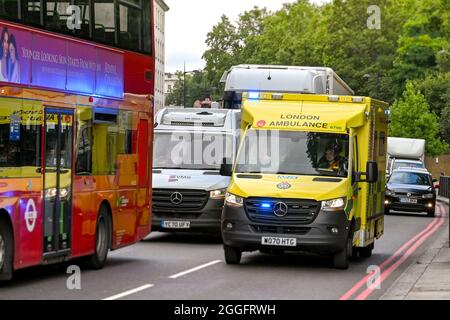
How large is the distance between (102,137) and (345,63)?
9177cm

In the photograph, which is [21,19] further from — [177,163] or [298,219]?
[177,163]

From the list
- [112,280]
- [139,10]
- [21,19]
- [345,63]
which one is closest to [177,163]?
[139,10]

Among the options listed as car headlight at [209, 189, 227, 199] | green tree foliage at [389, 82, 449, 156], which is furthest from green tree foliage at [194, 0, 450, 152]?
car headlight at [209, 189, 227, 199]

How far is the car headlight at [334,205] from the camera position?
1756 centimetres

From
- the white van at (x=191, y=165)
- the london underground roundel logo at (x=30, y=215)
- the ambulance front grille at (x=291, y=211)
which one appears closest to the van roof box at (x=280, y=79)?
the white van at (x=191, y=165)

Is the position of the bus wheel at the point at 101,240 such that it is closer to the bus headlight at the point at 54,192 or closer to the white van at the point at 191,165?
the bus headlight at the point at 54,192

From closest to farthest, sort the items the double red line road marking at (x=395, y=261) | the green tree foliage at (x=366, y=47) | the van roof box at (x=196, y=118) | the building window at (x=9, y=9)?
the building window at (x=9, y=9) < the double red line road marking at (x=395, y=261) < the van roof box at (x=196, y=118) < the green tree foliage at (x=366, y=47)

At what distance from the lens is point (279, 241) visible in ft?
57.4

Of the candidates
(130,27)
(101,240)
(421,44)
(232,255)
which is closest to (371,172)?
(232,255)

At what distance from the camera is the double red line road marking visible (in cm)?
1470

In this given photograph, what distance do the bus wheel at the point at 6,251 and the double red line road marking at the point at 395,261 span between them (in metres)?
4.05

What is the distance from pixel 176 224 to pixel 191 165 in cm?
163

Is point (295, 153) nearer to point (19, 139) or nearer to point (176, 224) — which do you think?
point (176, 224)

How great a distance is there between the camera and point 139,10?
18922 mm
